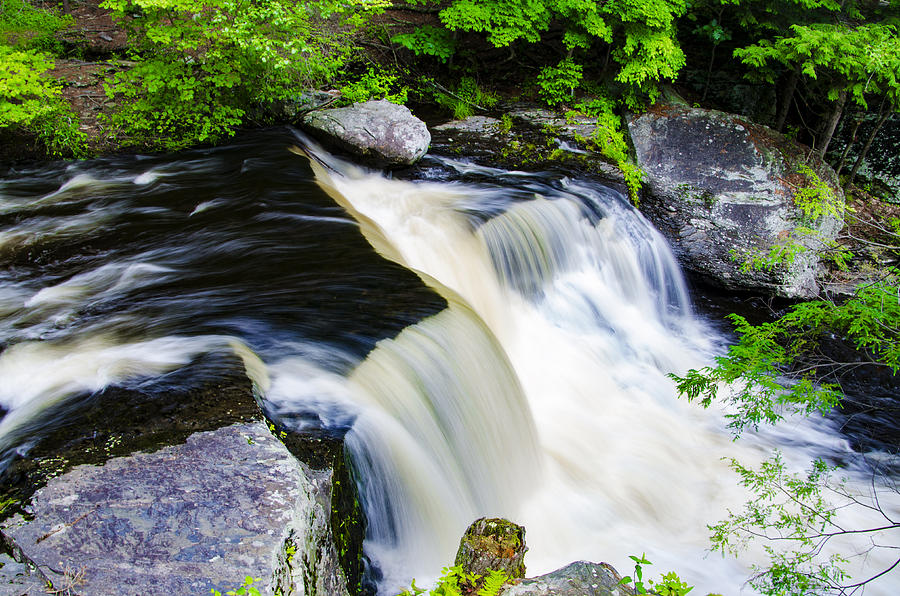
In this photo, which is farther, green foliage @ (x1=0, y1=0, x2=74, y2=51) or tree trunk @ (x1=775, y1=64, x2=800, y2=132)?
green foliage @ (x1=0, y1=0, x2=74, y2=51)

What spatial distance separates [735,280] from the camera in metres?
7.84

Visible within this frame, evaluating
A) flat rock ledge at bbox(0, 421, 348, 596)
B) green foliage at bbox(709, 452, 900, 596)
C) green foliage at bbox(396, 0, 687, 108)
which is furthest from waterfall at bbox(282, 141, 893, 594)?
green foliage at bbox(396, 0, 687, 108)

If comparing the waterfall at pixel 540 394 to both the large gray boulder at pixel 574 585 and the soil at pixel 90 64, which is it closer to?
the large gray boulder at pixel 574 585

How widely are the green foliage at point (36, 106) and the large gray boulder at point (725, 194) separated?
775cm

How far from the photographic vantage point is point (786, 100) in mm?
9258

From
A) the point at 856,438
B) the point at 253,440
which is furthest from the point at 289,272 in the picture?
the point at 856,438

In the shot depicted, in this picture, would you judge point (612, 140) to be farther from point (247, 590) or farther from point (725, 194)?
point (247, 590)

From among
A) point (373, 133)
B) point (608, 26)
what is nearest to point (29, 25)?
point (373, 133)

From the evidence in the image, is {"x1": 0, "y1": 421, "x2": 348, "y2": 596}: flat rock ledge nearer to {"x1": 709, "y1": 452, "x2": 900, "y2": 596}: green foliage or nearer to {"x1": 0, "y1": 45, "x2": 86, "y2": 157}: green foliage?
{"x1": 709, "y1": 452, "x2": 900, "y2": 596}: green foliage

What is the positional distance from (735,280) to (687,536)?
14.4ft

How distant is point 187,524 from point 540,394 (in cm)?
406

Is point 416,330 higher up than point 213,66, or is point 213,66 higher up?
point 213,66

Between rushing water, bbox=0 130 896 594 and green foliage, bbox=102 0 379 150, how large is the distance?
0.56 metres

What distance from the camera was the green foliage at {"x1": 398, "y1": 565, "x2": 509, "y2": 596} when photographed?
91.4 inches
